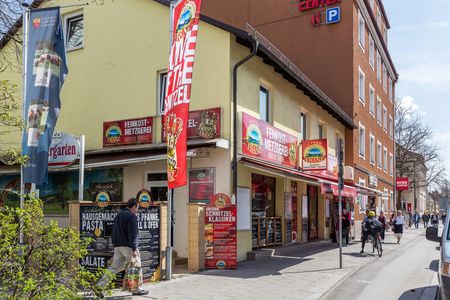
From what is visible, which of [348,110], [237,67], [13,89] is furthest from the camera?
[348,110]

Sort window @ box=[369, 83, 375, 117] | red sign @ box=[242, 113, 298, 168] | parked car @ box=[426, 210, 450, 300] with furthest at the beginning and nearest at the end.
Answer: window @ box=[369, 83, 375, 117] → red sign @ box=[242, 113, 298, 168] → parked car @ box=[426, 210, 450, 300]

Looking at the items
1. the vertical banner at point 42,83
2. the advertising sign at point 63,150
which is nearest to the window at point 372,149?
the advertising sign at point 63,150

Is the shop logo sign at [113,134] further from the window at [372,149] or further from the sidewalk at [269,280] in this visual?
the window at [372,149]

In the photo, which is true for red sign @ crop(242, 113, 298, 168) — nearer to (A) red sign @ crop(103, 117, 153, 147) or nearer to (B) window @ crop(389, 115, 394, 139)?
(A) red sign @ crop(103, 117, 153, 147)

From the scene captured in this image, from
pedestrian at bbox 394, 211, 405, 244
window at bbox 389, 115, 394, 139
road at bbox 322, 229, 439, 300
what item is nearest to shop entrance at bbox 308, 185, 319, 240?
pedestrian at bbox 394, 211, 405, 244

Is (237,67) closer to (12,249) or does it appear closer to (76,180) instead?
(76,180)

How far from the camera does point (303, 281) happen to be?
10.1 m

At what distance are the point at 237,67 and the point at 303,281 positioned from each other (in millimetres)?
6054

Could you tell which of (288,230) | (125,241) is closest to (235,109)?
(125,241)

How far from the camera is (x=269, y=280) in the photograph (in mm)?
10094

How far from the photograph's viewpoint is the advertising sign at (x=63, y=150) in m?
11.9

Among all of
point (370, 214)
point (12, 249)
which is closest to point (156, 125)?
point (370, 214)

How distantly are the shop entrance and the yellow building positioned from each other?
1343 millimetres

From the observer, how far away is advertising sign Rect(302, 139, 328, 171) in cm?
1678
